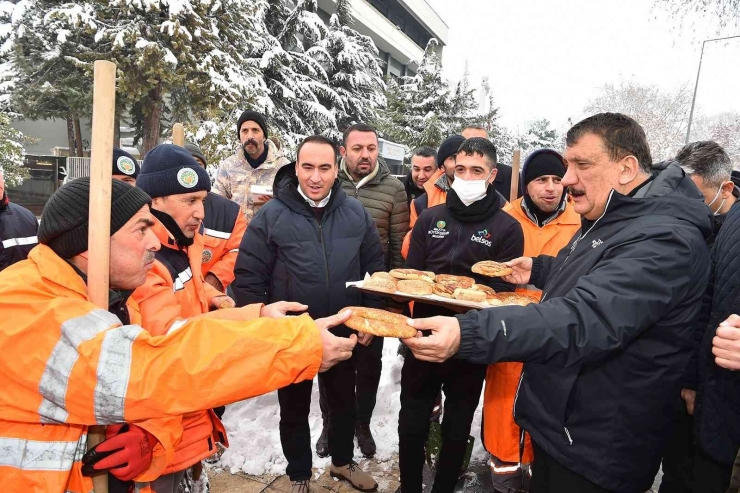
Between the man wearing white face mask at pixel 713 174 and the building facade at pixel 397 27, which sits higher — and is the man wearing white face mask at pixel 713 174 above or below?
below

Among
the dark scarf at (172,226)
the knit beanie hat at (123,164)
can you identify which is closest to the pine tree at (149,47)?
the knit beanie hat at (123,164)

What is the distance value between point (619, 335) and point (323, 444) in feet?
9.94

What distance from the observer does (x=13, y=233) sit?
3.67 meters

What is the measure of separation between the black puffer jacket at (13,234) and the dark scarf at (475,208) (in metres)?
3.68

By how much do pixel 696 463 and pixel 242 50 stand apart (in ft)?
65.4

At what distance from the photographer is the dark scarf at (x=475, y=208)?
10.8 feet

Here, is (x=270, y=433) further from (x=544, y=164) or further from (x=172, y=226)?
(x=544, y=164)

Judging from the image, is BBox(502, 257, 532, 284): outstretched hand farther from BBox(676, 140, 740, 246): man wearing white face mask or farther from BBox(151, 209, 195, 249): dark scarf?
BBox(151, 209, 195, 249): dark scarf

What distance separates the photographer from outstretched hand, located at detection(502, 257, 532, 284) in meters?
3.12

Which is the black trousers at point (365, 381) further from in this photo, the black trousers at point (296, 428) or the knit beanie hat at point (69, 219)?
the knit beanie hat at point (69, 219)

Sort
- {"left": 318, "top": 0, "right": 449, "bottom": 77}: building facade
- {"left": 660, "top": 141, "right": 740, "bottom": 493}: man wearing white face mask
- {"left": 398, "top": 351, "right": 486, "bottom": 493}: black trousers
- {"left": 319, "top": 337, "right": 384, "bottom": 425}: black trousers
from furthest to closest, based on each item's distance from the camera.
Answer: {"left": 318, "top": 0, "right": 449, "bottom": 77}: building facade, {"left": 319, "top": 337, "right": 384, "bottom": 425}: black trousers, {"left": 398, "top": 351, "right": 486, "bottom": 493}: black trousers, {"left": 660, "top": 141, "right": 740, "bottom": 493}: man wearing white face mask

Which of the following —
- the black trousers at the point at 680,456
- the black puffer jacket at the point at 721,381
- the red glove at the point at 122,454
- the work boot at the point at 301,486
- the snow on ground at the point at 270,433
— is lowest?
the snow on ground at the point at 270,433

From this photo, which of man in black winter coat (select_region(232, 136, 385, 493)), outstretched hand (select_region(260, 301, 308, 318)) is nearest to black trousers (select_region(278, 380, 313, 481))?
man in black winter coat (select_region(232, 136, 385, 493))

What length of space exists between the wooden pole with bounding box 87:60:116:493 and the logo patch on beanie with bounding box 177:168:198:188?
1.03 metres
